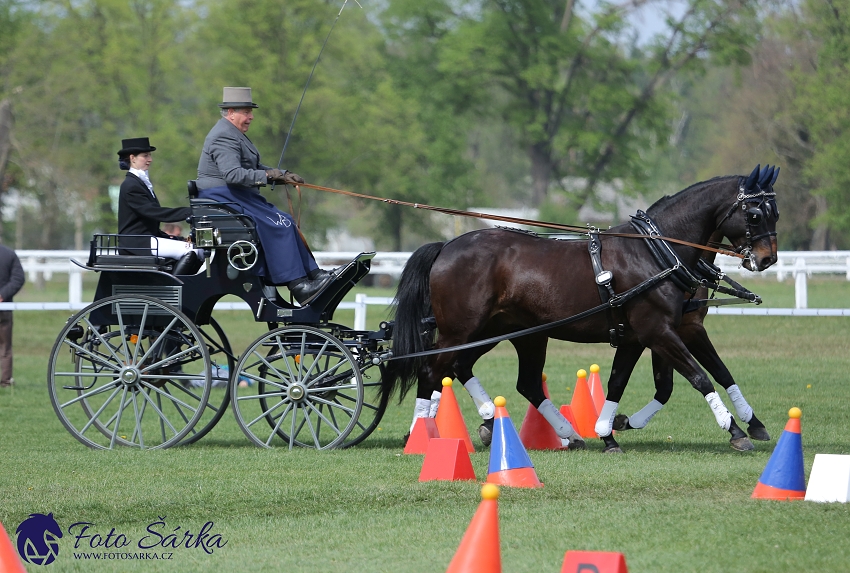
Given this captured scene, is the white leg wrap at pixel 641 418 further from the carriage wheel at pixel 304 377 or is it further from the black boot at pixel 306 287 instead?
the black boot at pixel 306 287

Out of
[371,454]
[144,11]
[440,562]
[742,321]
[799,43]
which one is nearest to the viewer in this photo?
[440,562]

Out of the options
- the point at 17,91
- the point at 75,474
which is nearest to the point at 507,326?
the point at 75,474

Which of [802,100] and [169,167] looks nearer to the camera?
[802,100]

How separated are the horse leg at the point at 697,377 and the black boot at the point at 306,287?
253cm

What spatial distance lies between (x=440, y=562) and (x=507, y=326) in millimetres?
3820

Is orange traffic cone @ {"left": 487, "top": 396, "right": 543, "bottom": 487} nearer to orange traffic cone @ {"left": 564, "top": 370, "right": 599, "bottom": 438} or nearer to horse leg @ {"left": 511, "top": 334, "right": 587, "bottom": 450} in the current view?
horse leg @ {"left": 511, "top": 334, "right": 587, "bottom": 450}

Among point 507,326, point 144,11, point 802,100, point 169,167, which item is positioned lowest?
point 507,326

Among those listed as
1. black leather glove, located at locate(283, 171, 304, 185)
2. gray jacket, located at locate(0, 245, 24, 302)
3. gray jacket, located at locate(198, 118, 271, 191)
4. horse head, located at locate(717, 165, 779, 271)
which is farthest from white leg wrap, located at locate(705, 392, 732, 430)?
gray jacket, located at locate(0, 245, 24, 302)

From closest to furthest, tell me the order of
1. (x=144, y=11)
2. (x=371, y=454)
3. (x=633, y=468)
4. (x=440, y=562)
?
(x=440, y=562)
(x=633, y=468)
(x=371, y=454)
(x=144, y=11)

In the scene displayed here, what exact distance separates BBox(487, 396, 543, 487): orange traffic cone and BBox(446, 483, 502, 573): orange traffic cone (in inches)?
87.8

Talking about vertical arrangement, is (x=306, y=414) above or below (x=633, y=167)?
below

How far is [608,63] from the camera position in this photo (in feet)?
137

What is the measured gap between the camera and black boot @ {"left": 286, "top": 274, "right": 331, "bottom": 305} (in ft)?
27.6

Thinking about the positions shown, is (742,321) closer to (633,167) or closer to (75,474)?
(75,474)
